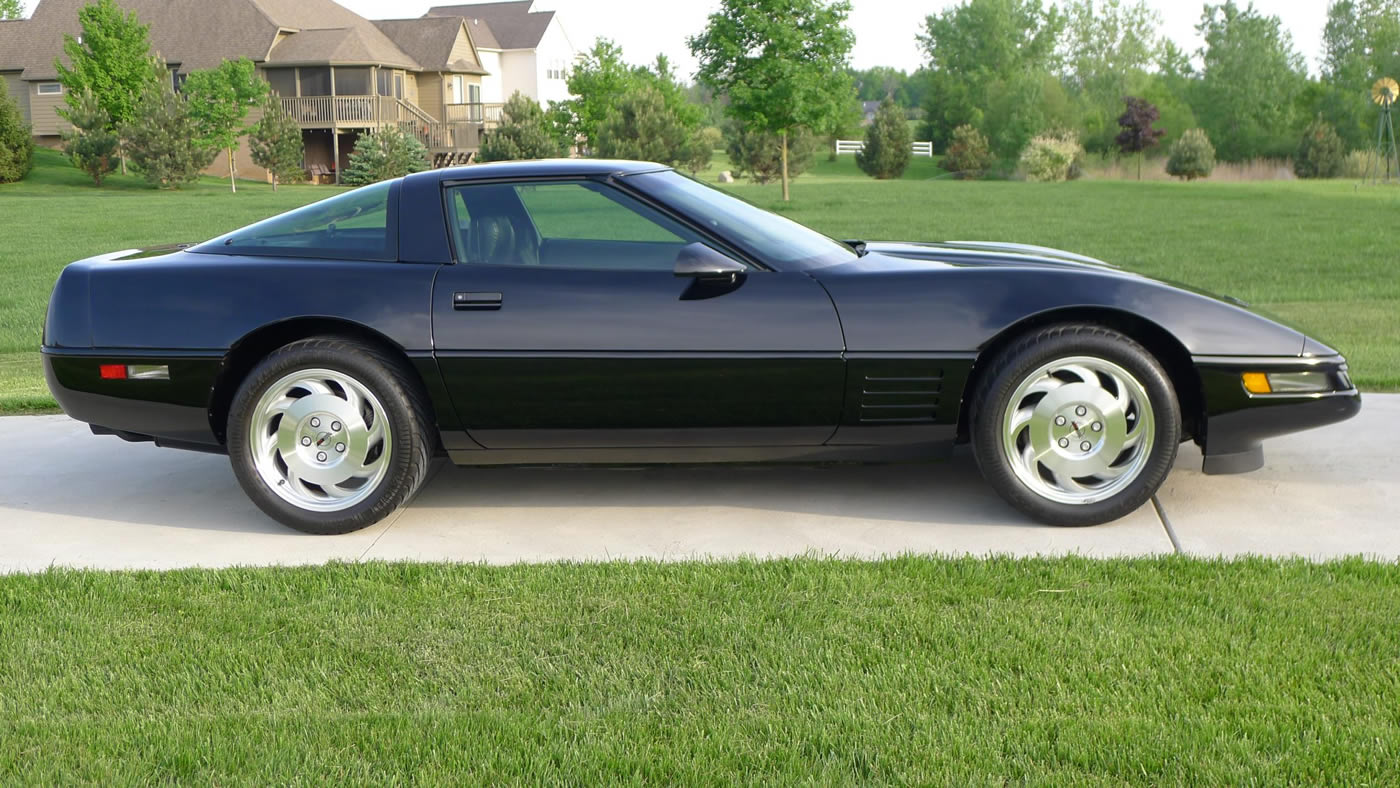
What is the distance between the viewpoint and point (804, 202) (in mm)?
31234

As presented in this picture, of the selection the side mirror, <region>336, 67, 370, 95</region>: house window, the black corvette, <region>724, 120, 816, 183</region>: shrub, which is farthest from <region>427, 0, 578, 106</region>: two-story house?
the side mirror

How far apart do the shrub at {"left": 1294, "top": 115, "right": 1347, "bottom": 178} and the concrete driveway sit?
46.5 m

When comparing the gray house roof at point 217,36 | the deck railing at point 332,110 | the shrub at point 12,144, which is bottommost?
the shrub at point 12,144

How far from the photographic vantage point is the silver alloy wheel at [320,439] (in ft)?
15.3

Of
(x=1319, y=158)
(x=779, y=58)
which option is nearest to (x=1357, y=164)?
(x=1319, y=158)

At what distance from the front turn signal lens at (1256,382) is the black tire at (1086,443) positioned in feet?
0.78

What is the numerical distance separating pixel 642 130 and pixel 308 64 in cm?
1508

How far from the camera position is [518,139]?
4278 centimetres

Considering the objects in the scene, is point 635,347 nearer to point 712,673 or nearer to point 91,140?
point 712,673

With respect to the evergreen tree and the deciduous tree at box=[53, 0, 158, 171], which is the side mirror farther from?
the deciduous tree at box=[53, 0, 158, 171]

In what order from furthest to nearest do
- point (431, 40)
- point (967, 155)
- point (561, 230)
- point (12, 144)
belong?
1. point (967, 155)
2. point (431, 40)
3. point (12, 144)
4. point (561, 230)

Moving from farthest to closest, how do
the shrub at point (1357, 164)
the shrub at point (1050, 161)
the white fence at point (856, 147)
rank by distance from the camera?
1. the white fence at point (856, 147)
2. the shrub at point (1050, 161)
3. the shrub at point (1357, 164)

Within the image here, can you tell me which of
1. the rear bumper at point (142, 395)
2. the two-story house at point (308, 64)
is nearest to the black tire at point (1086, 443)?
the rear bumper at point (142, 395)

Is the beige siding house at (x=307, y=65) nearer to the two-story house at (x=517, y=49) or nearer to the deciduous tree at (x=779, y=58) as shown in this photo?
the two-story house at (x=517, y=49)
